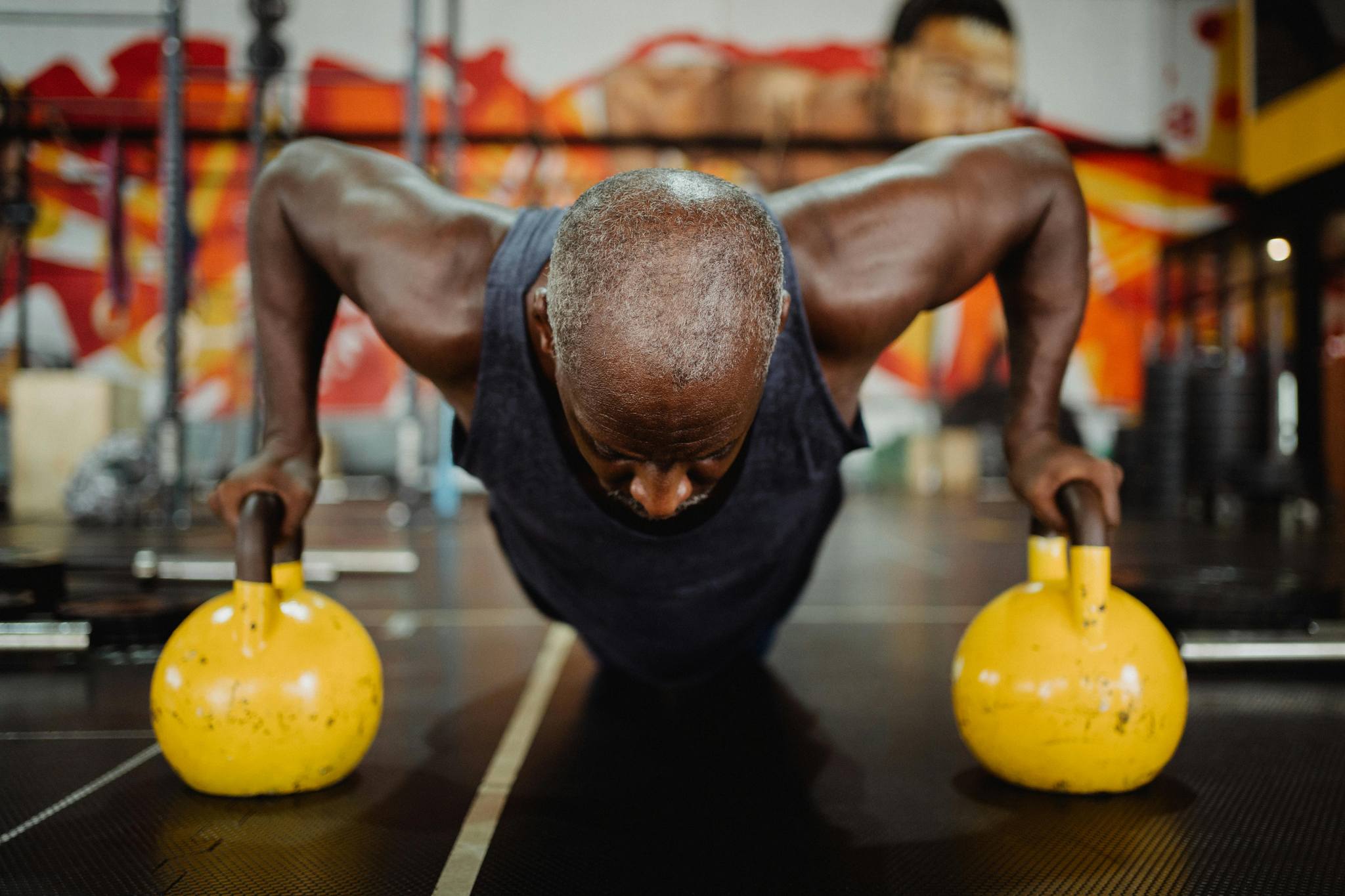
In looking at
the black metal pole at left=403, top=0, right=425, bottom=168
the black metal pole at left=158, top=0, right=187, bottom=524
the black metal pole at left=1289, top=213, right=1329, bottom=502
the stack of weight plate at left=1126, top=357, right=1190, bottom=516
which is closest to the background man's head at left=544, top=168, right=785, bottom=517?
the black metal pole at left=158, top=0, right=187, bottom=524

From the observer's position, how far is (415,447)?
529cm

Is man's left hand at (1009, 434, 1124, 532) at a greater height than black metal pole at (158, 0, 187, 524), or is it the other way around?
black metal pole at (158, 0, 187, 524)

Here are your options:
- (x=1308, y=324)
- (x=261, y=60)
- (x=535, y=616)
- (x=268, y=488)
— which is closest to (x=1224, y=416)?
(x=1308, y=324)

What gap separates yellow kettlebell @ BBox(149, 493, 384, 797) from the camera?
1.06 metres

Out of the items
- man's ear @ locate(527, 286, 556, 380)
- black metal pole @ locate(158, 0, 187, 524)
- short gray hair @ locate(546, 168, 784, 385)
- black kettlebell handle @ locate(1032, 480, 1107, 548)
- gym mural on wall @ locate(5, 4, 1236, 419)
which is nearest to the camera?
short gray hair @ locate(546, 168, 784, 385)

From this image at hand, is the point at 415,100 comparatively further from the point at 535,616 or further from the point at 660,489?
the point at 660,489

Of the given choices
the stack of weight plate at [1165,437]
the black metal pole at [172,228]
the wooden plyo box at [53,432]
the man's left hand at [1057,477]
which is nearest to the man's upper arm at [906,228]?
the man's left hand at [1057,477]

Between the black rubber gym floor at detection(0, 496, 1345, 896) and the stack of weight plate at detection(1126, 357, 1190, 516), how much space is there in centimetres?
576

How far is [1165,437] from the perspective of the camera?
23.0 ft

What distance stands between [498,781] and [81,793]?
0.47 metres

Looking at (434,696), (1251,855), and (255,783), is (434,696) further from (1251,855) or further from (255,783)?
(1251,855)

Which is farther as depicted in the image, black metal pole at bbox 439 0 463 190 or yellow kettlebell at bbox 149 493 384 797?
black metal pole at bbox 439 0 463 190

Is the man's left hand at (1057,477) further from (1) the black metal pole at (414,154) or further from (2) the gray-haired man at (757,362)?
(1) the black metal pole at (414,154)

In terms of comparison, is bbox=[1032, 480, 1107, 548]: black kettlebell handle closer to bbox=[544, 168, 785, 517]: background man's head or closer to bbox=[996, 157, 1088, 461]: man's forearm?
bbox=[996, 157, 1088, 461]: man's forearm
